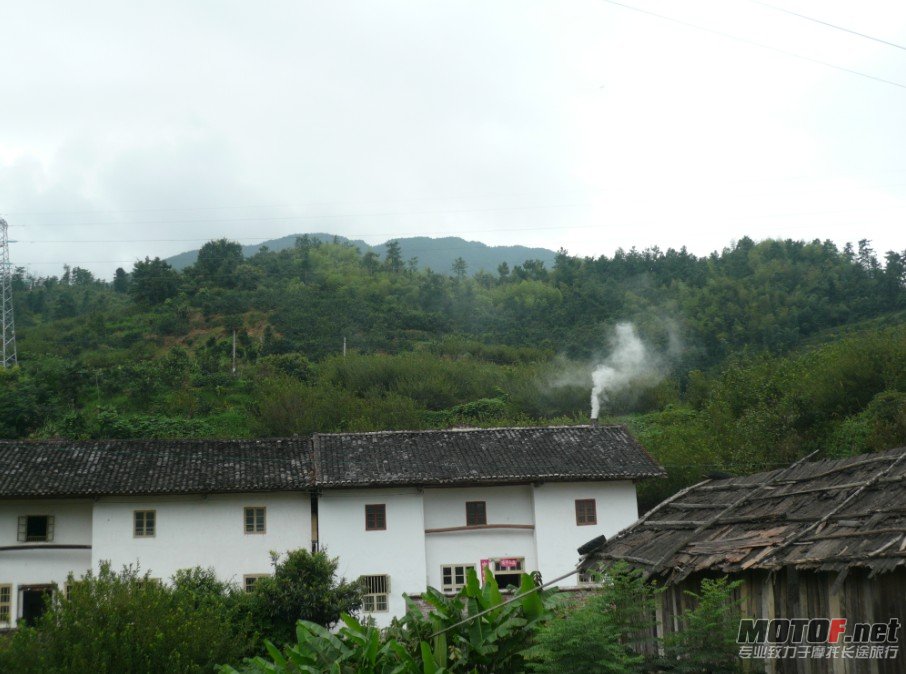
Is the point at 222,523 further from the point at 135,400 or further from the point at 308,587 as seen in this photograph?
the point at 135,400

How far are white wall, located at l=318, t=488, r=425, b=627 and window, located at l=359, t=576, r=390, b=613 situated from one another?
0.13 metres

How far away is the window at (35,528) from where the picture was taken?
24172 millimetres

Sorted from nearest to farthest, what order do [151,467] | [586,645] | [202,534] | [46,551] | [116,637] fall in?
1. [586,645]
2. [116,637]
3. [46,551]
4. [202,534]
5. [151,467]

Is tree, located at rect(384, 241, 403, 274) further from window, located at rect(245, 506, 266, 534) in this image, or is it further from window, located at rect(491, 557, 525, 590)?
window, located at rect(245, 506, 266, 534)

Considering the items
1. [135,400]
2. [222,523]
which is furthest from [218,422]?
[222,523]

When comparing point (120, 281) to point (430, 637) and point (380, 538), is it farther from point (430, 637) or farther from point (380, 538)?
point (430, 637)

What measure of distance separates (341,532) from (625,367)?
32012 millimetres

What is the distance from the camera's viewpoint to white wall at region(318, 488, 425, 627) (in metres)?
24.5

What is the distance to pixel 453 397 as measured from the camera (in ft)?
149

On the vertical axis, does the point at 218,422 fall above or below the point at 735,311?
below

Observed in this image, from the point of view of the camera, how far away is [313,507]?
25375 mm

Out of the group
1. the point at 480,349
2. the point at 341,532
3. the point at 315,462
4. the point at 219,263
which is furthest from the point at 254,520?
the point at 219,263

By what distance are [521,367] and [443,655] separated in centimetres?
4255

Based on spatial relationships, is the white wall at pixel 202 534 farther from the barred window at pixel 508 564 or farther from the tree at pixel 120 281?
the tree at pixel 120 281
